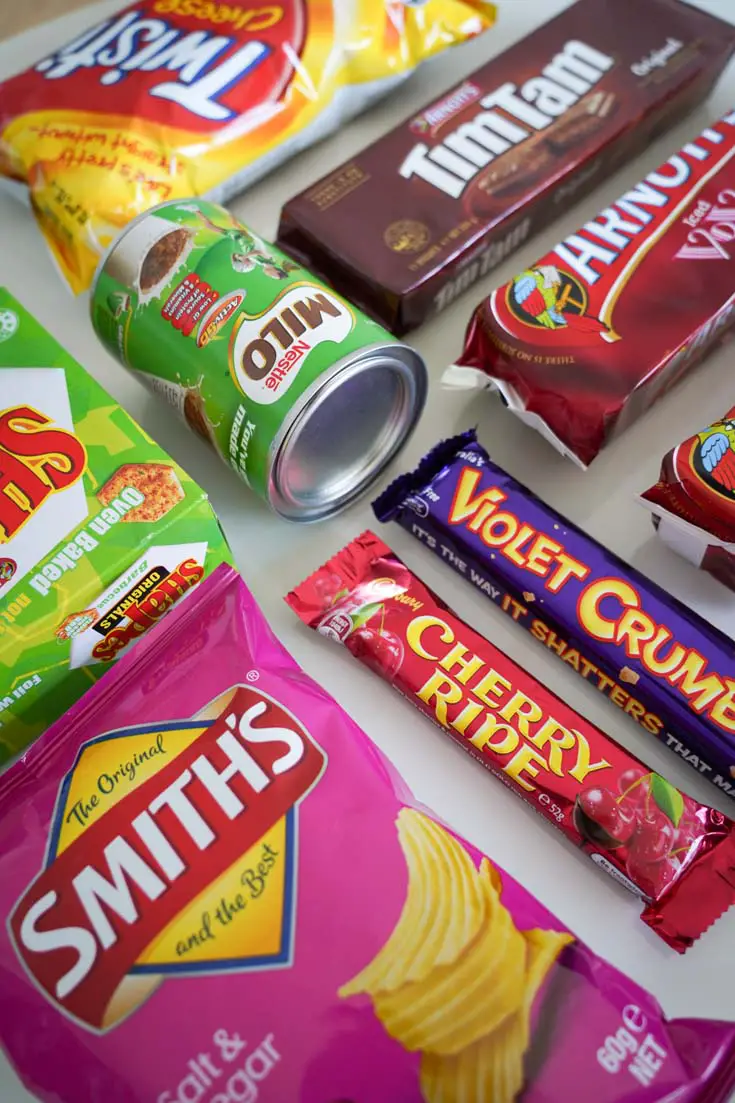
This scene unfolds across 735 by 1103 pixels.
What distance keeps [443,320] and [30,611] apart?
51cm

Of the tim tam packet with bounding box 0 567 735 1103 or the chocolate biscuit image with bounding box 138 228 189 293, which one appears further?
the chocolate biscuit image with bounding box 138 228 189 293

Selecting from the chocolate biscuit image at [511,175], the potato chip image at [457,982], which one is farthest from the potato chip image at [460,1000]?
the chocolate biscuit image at [511,175]

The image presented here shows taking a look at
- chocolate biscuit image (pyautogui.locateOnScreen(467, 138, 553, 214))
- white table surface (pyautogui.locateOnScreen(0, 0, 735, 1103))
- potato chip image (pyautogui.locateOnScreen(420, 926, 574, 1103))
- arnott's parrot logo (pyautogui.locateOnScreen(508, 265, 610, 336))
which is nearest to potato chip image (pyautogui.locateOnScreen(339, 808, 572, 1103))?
potato chip image (pyautogui.locateOnScreen(420, 926, 574, 1103))

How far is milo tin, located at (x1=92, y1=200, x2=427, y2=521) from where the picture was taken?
27.1 inches

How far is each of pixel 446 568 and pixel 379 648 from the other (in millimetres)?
116

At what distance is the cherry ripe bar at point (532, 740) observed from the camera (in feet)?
2.11

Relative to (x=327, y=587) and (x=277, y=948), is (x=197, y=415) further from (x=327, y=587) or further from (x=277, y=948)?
(x=277, y=948)

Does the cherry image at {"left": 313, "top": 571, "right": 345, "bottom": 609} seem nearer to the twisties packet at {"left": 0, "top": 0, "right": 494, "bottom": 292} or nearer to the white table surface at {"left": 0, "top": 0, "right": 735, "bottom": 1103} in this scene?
the white table surface at {"left": 0, "top": 0, "right": 735, "bottom": 1103}

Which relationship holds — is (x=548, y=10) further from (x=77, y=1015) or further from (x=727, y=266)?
(x=77, y=1015)

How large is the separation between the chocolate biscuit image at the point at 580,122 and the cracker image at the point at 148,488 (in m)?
0.54

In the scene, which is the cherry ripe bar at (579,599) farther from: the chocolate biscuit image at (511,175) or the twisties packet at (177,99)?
the twisties packet at (177,99)

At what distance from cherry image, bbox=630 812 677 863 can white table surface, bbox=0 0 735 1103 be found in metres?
0.05

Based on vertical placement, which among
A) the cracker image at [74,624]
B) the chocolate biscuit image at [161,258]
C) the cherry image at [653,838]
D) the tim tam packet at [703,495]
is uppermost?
the tim tam packet at [703,495]

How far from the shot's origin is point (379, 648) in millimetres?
Answer: 736
